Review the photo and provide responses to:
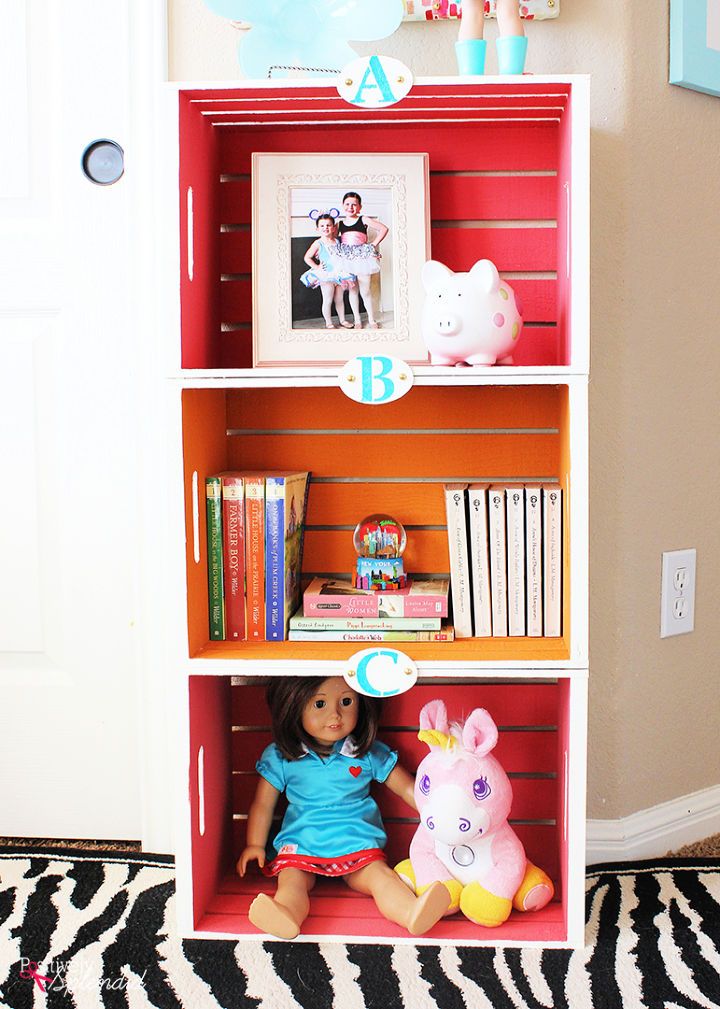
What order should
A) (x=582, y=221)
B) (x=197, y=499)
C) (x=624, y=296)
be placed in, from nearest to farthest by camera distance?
(x=582, y=221) → (x=197, y=499) → (x=624, y=296)

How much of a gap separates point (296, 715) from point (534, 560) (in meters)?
0.43

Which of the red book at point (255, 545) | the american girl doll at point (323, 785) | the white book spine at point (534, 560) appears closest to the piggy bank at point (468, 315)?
the white book spine at point (534, 560)

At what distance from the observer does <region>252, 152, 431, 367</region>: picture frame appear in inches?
51.9

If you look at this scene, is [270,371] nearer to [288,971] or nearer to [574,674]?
[574,674]

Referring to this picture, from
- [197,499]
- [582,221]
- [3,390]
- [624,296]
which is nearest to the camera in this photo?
[582,221]

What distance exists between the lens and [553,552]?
1288 millimetres

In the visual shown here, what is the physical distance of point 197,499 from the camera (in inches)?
50.1

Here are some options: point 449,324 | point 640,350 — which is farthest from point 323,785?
point 640,350

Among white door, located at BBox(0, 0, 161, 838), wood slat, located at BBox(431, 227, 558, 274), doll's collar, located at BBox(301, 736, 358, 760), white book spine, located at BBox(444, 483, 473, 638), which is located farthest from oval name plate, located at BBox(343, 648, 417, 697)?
wood slat, located at BBox(431, 227, 558, 274)

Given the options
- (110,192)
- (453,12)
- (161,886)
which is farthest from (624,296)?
(161,886)

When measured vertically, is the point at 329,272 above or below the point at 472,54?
below

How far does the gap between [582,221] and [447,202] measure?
0.31 meters

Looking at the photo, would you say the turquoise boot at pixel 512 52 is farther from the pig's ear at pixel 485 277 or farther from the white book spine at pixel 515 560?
the white book spine at pixel 515 560

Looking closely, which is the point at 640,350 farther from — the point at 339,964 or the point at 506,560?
the point at 339,964
